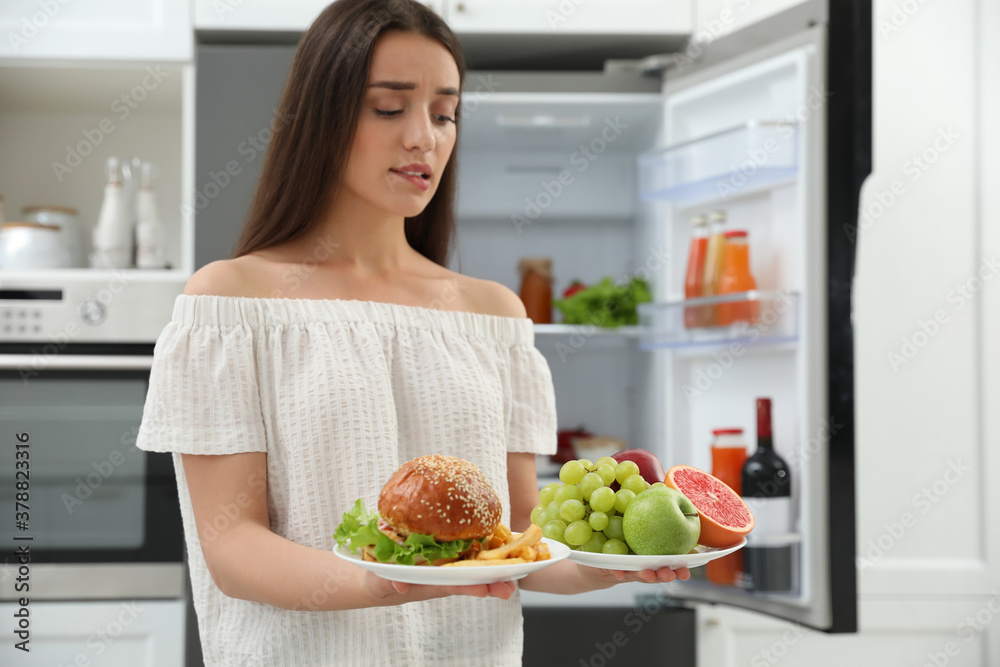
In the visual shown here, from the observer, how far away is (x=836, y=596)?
1.50 meters

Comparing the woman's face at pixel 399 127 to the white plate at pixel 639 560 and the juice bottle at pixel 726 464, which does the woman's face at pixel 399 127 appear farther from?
the juice bottle at pixel 726 464

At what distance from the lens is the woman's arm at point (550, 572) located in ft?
2.70

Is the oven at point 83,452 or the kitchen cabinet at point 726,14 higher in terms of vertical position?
the kitchen cabinet at point 726,14

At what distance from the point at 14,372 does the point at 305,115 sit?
118 cm


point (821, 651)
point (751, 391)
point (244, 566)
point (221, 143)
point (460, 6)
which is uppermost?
point (460, 6)

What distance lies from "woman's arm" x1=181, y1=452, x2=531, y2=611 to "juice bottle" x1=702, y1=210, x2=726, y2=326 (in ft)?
3.50

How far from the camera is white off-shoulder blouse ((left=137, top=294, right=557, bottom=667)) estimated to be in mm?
926

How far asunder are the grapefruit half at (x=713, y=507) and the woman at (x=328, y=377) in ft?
0.17

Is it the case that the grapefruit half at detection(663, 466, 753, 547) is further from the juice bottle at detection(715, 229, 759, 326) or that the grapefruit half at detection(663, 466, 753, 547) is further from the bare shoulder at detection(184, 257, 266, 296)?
the juice bottle at detection(715, 229, 759, 326)

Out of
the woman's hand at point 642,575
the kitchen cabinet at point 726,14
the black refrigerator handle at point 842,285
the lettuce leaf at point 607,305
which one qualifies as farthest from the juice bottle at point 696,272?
the woman's hand at point 642,575

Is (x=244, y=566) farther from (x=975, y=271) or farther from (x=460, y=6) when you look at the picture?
(x=975, y=271)

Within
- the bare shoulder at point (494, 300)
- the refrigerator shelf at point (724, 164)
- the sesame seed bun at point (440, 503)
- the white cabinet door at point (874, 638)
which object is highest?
the refrigerator shelf at point (724, 164)

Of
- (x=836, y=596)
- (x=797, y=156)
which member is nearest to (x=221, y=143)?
(x=797, y=156)

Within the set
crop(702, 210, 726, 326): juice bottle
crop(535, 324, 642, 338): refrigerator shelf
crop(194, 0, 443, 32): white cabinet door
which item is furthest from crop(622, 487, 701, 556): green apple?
crop(194, 0, 443, 32): white cabinet door
